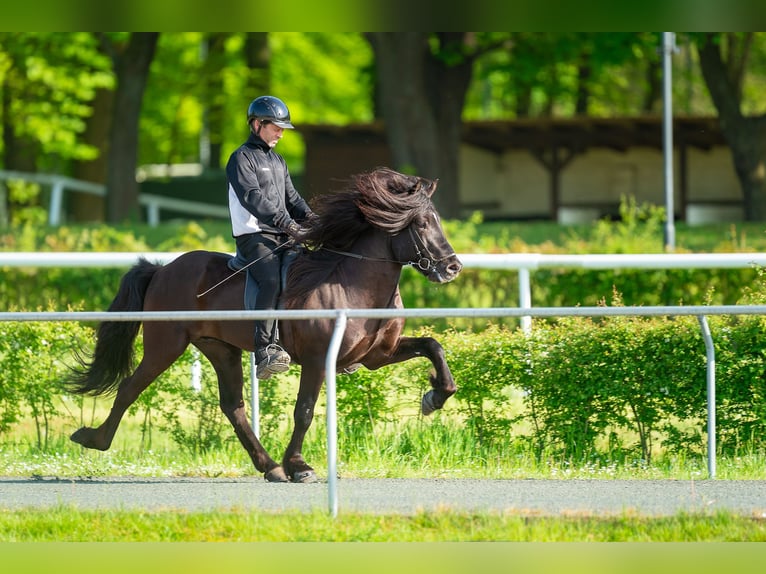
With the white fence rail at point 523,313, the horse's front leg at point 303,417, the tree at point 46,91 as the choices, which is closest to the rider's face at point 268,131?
the horse's front leg at point 303,417

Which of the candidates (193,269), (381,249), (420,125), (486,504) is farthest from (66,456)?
(420,125)

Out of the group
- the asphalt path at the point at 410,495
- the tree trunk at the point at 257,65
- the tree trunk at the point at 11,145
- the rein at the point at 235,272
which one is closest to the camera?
the asphalt path at the point at 410,495

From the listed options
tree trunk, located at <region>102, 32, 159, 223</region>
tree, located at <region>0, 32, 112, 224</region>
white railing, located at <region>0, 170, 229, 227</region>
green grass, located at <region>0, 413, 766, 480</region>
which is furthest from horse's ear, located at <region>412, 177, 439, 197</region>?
tree, located at <region>0, 32, 112, 224</region>

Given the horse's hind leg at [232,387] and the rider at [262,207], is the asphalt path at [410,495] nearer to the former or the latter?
the horse's hind leg at [232,387]

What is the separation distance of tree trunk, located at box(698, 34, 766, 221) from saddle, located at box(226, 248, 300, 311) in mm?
16104

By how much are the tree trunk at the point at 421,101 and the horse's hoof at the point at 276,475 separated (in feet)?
44.8

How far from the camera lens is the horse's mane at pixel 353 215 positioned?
836 cm

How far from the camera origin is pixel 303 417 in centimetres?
828

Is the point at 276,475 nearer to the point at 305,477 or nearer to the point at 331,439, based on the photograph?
the point at 305,477

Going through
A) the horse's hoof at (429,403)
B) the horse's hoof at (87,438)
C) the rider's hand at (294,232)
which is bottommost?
the horse's hoof at (87,438)

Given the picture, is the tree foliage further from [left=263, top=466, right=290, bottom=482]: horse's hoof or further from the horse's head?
[left=263, top=466, right=290, bottom=482]: horse's hoof

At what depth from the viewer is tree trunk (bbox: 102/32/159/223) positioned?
24.5 m

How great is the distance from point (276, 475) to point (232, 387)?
75 centimetres

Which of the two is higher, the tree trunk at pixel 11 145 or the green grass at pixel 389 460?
the tree trunk at pixel 11 145
